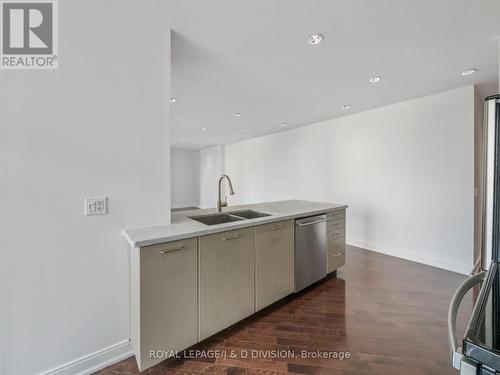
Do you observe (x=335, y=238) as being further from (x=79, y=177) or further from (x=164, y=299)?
(x=79, y=177)

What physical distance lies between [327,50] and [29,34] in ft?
7.53

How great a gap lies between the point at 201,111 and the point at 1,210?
3281 mm

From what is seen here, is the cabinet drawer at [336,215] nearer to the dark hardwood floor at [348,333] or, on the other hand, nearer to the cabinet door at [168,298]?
the dark hardwood floor at [348,333]

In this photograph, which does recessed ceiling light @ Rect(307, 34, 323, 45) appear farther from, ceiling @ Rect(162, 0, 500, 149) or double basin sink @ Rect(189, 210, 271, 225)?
double basin sink @ Rect(189, 210, 271, 225)

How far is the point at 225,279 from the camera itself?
1765 millimetres

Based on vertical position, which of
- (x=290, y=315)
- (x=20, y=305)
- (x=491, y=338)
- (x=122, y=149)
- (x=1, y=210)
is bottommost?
(x=290, y=315)

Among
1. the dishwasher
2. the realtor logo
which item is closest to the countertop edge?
the dishwasher

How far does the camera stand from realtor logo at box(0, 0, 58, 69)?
1301 millimetres

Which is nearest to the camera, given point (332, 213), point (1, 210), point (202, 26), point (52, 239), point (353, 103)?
point (1, 210)

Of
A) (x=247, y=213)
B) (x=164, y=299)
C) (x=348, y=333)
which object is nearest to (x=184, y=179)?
(x=247, y=213)

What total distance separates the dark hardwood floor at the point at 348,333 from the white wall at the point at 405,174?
72 cm

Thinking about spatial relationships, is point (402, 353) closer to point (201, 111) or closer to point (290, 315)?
point (290, 315)

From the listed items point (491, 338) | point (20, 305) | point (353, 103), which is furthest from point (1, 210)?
point (353, 103)

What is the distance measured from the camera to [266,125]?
17.4ft
